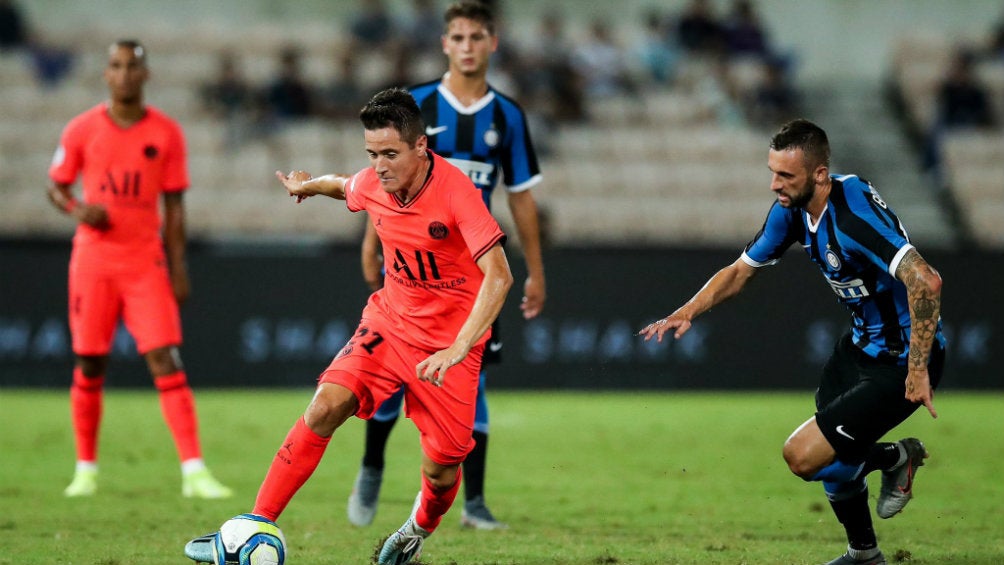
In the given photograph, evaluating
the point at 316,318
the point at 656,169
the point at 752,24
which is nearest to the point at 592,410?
the point at 316,318

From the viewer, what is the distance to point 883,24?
20828 mm

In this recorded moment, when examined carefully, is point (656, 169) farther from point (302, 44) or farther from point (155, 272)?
point (155, 272)

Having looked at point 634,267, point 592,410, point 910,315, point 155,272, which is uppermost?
point 910,315

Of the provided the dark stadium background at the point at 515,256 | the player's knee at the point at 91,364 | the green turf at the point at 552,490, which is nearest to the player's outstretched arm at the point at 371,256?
the green turf at the point at 552,490

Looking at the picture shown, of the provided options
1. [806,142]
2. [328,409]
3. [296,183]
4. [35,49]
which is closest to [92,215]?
[296,183]

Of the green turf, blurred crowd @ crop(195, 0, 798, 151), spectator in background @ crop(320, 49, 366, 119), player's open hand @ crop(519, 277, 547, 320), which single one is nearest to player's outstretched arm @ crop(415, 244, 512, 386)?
the green turf

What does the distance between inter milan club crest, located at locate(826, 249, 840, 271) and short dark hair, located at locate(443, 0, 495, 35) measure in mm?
2307

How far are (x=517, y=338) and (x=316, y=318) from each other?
2128 mm

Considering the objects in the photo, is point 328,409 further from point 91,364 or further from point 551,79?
point 551,79

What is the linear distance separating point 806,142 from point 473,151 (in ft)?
6.81

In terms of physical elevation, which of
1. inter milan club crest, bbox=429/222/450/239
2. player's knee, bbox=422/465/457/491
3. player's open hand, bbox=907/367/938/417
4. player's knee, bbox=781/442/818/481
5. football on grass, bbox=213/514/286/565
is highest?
inter milan club crest, bbox=429/222/450/239

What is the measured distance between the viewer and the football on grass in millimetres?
5176

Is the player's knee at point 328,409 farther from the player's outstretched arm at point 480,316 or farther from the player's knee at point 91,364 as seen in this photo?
the player's knee at point 91,364

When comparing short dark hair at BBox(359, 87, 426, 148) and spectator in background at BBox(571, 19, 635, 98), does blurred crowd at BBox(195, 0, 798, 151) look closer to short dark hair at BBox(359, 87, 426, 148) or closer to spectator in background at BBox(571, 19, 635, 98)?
spectator in background at BBox(571, 19, 635, 98)
